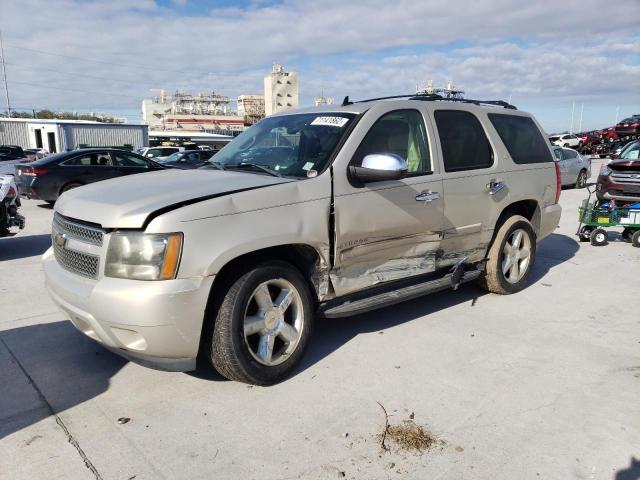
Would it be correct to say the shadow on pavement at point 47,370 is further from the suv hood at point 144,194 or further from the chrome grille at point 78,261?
the suv hood at point 144,194

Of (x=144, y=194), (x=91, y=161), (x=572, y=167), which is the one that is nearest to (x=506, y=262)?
(x=144, y=194)

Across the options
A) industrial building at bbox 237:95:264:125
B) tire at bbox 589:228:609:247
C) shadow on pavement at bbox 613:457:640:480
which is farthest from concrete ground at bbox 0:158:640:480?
industrial building at bbox 237:95:264:125

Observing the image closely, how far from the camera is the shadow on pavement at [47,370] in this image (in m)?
3.26

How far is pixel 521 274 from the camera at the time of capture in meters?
5.80

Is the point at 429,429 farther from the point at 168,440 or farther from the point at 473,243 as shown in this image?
the point at 473,243

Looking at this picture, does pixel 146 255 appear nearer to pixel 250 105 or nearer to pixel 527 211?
pixel 527 211

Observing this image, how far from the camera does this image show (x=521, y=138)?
5719 millimetres

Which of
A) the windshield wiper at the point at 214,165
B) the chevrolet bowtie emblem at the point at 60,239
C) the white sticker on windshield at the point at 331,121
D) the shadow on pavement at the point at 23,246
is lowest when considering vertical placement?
the shadow on pavement at the point at 23,246

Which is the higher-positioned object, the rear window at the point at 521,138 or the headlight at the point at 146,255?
the rear window at the point at 521,138

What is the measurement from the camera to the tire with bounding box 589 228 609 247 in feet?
27.6

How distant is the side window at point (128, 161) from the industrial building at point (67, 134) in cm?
2697

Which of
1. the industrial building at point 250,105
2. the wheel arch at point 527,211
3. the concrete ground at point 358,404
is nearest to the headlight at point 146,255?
the concrete ground at point 358,404

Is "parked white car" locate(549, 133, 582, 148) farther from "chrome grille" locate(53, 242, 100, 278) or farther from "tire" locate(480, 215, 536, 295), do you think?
"chrome grille" locate(53, 242, 100, 278)

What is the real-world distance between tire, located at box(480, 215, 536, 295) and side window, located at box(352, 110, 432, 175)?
1403 mm
